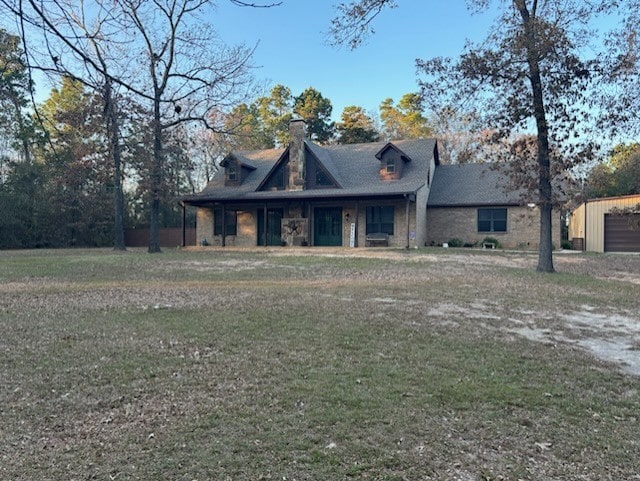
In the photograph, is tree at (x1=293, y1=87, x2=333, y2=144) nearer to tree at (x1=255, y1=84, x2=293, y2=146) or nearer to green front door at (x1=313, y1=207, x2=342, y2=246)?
tree at (x1=255, y1=84, x2=293, y2=146)

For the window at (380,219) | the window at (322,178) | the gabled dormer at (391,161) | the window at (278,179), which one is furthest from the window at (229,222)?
the gabled dormer at (391,161)

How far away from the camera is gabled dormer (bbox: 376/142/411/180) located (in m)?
24.4

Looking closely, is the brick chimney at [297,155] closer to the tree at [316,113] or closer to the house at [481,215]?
the house at [481,215]

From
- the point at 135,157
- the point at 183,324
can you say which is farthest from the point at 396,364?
the point at 135,157

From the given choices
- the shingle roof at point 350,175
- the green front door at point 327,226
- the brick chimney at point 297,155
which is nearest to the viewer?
the shingle roof at point 350,175

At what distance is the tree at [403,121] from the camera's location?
41.8m

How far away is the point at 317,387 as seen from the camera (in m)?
4.12

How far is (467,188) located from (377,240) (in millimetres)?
6243

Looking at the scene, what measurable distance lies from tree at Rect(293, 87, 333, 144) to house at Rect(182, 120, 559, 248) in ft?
46.5

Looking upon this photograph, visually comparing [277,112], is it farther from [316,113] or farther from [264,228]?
[264,228]

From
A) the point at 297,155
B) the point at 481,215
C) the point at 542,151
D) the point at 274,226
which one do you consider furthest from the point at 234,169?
the point at 542,151

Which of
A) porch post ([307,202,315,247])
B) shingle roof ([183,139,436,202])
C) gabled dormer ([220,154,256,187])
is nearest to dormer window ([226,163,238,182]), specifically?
gabled dormer ([220,154,256,187])

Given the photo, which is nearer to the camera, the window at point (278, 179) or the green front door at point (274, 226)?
the window at point (278, 179)

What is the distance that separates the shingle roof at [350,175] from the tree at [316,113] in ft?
41.9
